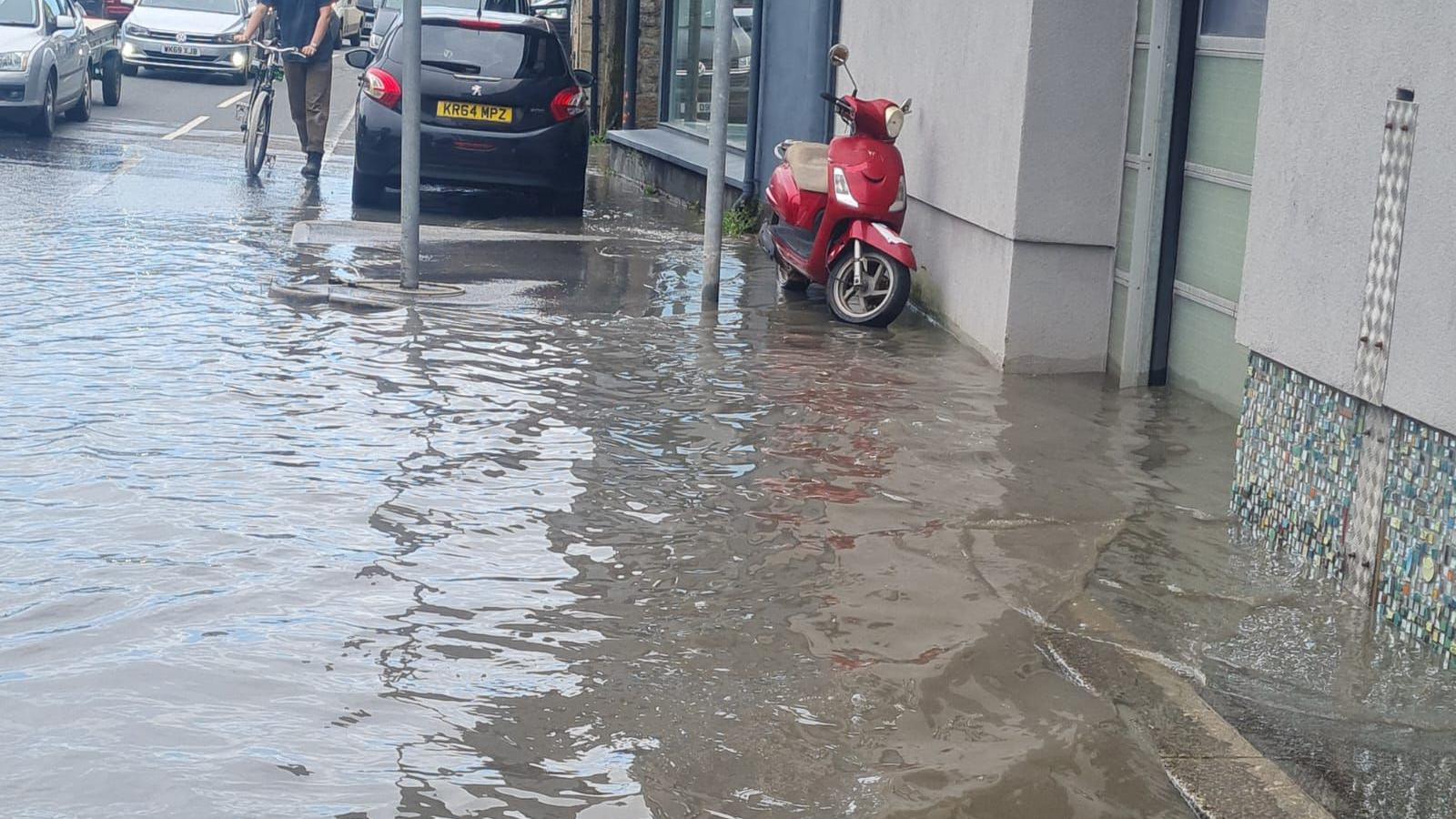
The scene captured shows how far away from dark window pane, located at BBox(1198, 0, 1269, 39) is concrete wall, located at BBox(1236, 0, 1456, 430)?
1.60m

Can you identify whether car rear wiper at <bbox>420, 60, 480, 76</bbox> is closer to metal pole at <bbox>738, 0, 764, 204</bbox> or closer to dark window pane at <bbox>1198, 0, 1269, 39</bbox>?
metal pole at <bbox>738, 0, 764, 204</bbox>

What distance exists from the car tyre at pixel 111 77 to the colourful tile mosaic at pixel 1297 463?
1999cm

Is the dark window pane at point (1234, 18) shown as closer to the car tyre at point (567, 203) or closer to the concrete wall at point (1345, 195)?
the concrete wall at point (1345, 195)

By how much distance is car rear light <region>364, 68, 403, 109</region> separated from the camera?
13.9 m

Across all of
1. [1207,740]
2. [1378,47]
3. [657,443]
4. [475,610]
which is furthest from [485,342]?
[1207,740]

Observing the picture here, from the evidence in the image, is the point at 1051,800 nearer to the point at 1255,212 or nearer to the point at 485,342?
the point at 1255,212

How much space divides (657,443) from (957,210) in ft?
12.1

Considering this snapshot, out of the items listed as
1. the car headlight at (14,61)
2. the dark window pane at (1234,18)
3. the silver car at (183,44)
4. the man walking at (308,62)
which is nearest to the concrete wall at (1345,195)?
the dark window pane at (1234,18)

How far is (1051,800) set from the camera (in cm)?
389

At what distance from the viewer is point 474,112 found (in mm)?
14102

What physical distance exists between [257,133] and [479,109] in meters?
3.15

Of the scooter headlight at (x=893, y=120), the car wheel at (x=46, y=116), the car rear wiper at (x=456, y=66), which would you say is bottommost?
the car wheel at (x=46, y=116)

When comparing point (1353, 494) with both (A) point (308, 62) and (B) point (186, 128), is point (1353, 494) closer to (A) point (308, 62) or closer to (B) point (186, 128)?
(A) point (308, 62)

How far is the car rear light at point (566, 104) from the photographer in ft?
47.4
